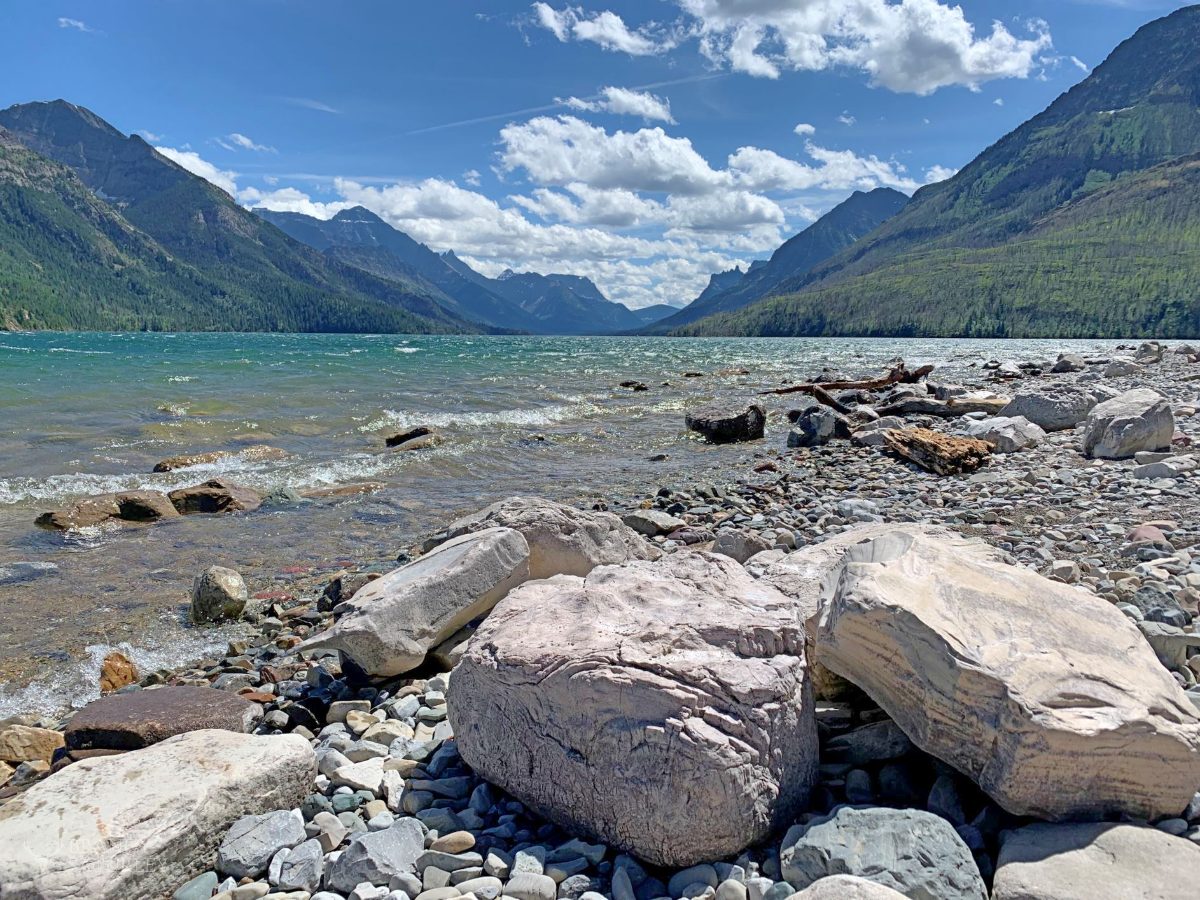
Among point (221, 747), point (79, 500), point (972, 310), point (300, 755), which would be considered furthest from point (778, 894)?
point (972, 310)

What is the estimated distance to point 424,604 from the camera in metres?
5.71

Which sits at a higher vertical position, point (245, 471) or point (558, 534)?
point (558, 534)

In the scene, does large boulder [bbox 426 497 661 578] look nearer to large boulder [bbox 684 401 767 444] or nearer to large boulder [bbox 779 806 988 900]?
large boulder [bbox 779 806 988 900]

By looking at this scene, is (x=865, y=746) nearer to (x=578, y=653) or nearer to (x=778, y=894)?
(x=778, y=894)

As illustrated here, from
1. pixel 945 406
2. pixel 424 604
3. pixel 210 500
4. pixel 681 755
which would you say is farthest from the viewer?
pixel 945 406

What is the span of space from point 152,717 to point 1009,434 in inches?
624

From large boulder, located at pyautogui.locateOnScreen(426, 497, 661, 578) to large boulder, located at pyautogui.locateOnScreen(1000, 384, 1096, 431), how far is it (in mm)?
14526

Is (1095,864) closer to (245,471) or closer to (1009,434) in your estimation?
(1009,434)

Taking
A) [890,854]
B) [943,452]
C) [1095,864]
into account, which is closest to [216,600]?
[890,854]

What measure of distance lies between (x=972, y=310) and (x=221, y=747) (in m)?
Result: 217

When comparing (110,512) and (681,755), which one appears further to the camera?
(110,512)

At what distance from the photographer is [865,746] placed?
158 inches

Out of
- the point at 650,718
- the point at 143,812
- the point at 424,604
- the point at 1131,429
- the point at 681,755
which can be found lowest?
the point at 143,812

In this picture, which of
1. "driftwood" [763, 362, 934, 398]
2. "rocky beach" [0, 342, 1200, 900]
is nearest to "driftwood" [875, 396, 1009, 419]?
"driftwood" [763, 362, 934, 398]
